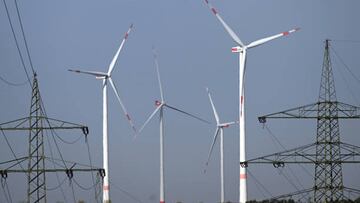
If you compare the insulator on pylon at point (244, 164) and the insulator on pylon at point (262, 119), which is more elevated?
the insulator on pylon at point (262, 119)

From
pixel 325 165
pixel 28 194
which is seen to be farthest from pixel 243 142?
pixel 28 194

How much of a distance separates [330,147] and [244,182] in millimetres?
18847

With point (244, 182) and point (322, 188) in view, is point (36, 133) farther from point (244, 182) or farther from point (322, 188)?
point (322, 188)

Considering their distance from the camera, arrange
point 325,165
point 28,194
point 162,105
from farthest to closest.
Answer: point 162,105
point 325,165
point 28,194

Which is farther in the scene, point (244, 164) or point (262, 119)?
point (262, 119)

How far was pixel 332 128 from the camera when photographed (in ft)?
407

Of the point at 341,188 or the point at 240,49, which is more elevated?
the point at 240,49

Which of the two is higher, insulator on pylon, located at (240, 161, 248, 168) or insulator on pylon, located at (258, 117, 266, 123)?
insulator on pylon, located at (258, 117, 266, 123)

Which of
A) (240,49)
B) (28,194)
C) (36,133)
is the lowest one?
(28,194)

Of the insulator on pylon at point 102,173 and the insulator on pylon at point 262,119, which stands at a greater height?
the insulator on pylon at point 262,119

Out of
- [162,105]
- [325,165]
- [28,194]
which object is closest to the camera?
[28,194]

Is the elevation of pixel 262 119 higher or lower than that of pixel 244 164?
higher

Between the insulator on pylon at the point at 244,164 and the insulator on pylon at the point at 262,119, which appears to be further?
the insulator on pylon at the point at 262,119

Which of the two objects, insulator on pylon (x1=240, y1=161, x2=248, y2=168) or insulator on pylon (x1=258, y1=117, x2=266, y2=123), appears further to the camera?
insulator on pylon (x1=258, y1=117, x2=266, y2=123)
